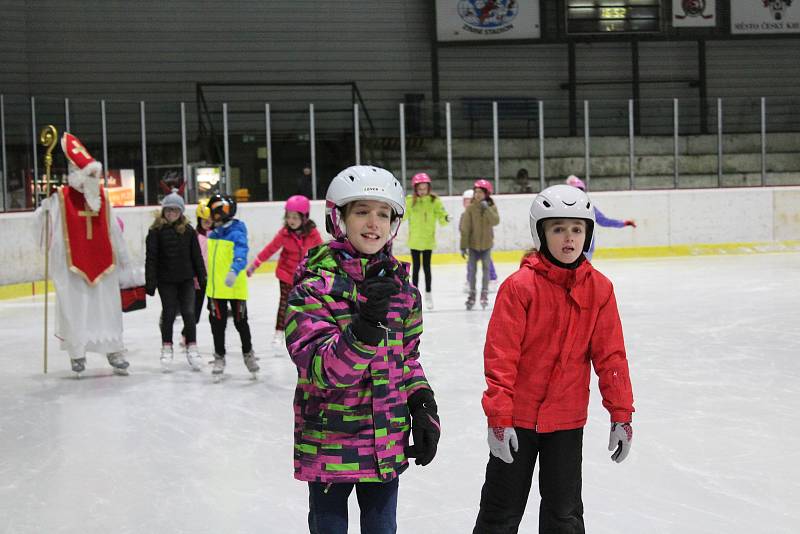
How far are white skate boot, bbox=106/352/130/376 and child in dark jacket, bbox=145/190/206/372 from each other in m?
0.26

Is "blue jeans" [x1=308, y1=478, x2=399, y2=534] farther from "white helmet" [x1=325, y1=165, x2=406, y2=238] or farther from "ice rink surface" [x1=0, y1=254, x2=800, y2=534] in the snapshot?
"ice rink surface" [x1=0, y1=254, x2=800, y2=534]

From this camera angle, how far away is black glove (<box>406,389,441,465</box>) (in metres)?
2.49

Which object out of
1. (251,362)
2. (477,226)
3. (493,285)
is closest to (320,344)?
(251,362)

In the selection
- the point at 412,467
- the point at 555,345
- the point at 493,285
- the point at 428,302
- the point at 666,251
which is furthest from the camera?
the point at 666,251

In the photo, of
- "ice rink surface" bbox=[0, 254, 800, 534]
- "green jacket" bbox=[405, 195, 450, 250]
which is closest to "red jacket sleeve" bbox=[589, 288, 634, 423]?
"ice rink surface" bbox=[0, 254, 800, 534]

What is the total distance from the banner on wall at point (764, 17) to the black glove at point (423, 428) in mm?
21545

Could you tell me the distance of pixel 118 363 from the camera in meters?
7.28

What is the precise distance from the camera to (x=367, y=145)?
17969 mm

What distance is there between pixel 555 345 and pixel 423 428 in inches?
24.9

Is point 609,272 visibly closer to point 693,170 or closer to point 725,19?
point 693,170

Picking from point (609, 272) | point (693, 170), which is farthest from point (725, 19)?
point (609, 272)

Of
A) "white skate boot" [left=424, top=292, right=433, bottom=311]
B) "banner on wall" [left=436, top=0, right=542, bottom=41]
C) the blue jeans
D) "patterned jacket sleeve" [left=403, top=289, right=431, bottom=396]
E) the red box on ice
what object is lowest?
"white skate boot" [left=424, top=292, right=433, bottom=311]

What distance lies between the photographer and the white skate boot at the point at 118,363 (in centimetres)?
728

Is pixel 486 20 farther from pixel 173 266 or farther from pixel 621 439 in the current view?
pixel 621 439
